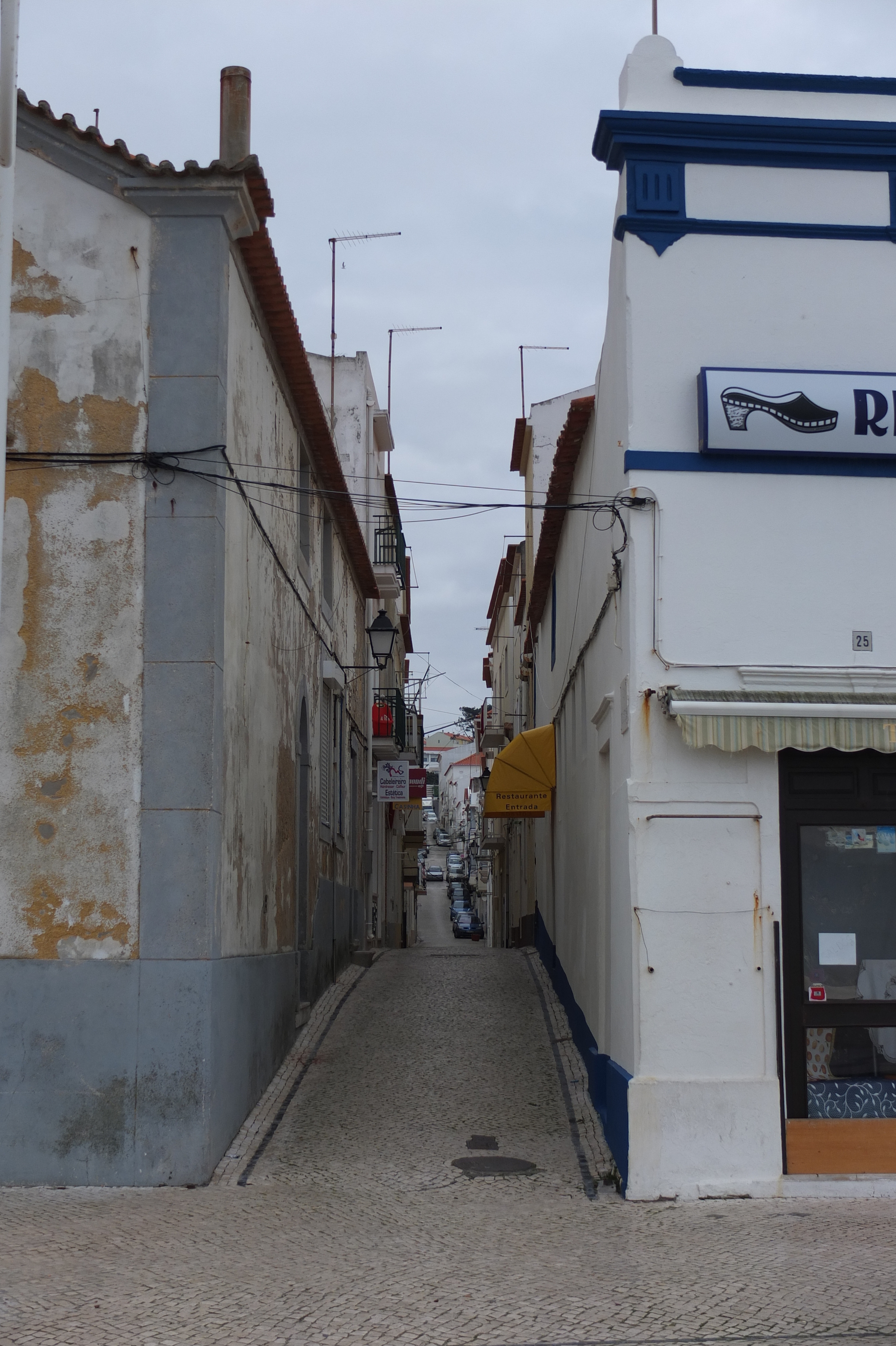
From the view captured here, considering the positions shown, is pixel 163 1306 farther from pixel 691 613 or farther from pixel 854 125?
pixel 854 125

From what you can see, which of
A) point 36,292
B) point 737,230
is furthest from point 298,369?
point 737,230

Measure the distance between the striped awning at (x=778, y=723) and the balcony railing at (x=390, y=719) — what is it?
59.2 feet

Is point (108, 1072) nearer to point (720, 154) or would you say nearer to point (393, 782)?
point (720, 154)

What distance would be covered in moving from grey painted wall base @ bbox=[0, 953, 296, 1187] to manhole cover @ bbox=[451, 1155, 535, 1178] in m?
1.72

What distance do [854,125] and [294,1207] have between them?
8.18 metres

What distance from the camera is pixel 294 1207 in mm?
8469

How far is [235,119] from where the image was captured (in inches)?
407

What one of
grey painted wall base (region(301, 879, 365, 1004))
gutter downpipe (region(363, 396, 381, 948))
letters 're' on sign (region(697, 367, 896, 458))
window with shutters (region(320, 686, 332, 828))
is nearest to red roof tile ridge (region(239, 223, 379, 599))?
window with shutters (region(320, 686, 332, 828))

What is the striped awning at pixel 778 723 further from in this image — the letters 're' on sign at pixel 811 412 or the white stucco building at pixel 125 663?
the white stucco building at pixel 125 663

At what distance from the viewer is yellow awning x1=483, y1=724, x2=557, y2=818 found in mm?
17734

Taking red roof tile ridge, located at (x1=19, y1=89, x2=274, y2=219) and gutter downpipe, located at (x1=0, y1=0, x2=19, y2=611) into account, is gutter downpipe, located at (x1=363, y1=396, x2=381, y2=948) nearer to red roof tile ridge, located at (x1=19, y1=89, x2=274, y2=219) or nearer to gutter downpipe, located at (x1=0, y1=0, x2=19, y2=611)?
red roof tile ridge, located at (x1=19, y1=89, x2=274, y2=219)

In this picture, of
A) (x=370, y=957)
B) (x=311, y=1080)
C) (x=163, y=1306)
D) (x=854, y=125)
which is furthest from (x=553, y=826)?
(x=163, y=1306)

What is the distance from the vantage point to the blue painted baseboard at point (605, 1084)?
8930mm

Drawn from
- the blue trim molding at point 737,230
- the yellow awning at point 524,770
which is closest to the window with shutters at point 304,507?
the yellow awning at point 524,770
